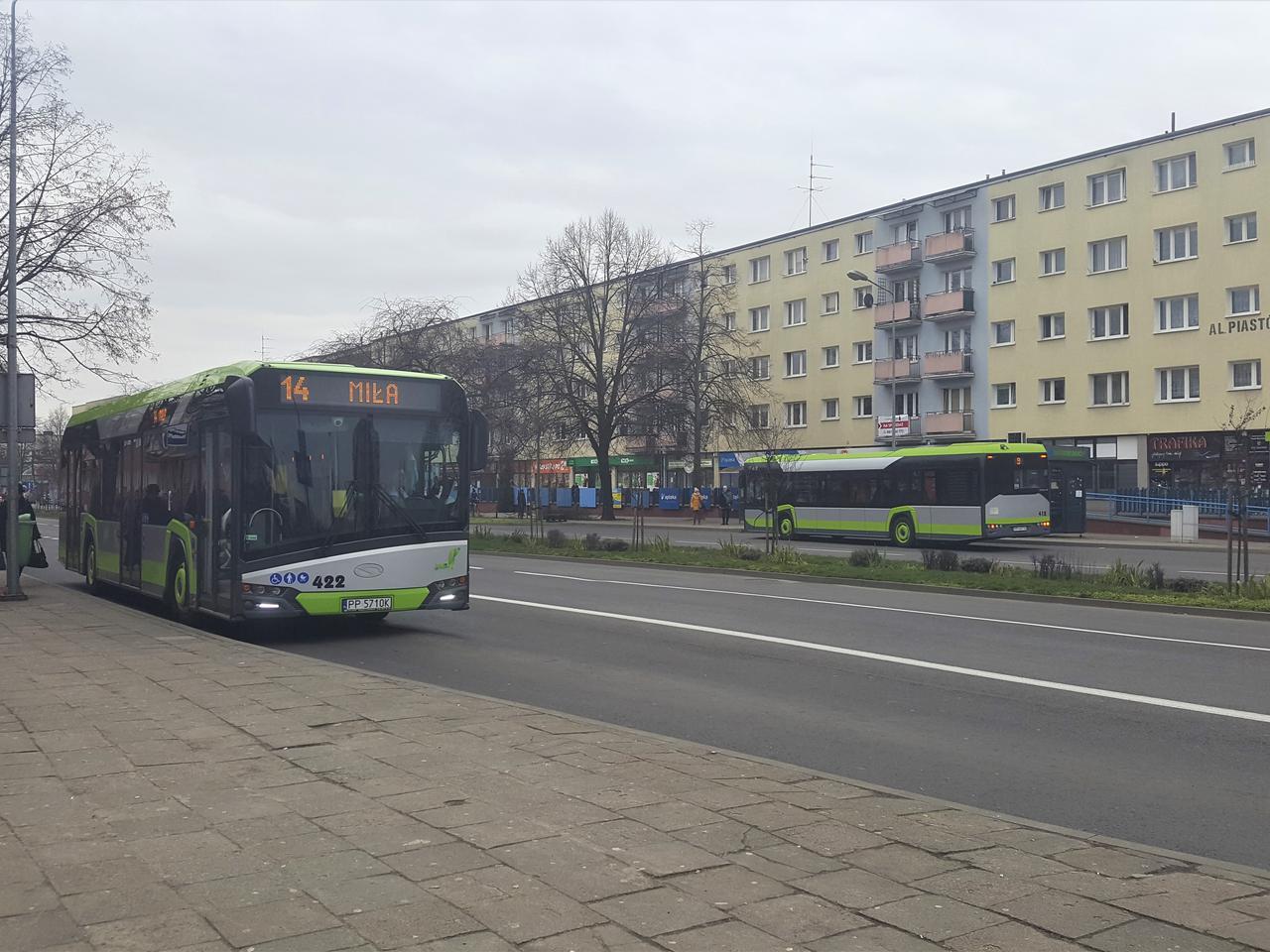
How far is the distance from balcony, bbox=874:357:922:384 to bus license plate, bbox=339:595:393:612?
46.7m

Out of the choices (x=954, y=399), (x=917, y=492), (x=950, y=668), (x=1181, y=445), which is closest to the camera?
(x=950, y=668)

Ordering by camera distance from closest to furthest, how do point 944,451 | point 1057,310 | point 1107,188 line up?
point 944,451
point 1107,188
point 1057,310

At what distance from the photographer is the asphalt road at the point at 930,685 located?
23.0 feet

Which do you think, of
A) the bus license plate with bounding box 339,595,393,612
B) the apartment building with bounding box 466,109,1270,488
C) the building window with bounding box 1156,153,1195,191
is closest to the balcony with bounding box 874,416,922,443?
the apartment building with bounding box 466,109,1270,488

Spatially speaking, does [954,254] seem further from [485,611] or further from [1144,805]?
[1144,805]

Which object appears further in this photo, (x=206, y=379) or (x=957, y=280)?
(x=957, y=280)

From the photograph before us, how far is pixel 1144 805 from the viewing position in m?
6.59

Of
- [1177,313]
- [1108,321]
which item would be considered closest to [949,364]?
[1108,321]

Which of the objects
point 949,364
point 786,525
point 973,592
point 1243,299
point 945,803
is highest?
point 1243,299

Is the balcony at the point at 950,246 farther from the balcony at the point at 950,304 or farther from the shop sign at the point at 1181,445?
the shop sign at the point at 1181,445

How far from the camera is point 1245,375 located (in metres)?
45.0

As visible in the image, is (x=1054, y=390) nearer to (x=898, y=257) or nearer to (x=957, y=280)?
(x=957, y=280)

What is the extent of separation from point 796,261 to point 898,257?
8.84 metres

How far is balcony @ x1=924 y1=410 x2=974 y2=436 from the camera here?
56.0 meters
